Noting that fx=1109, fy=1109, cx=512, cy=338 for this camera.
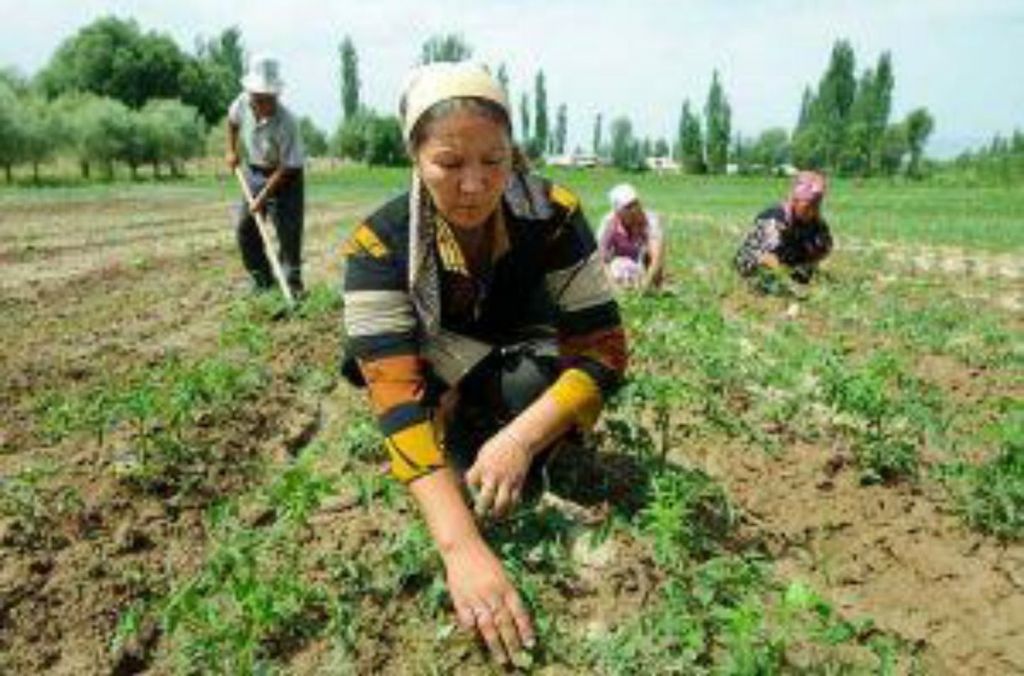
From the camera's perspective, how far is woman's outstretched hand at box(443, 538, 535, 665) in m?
2.41

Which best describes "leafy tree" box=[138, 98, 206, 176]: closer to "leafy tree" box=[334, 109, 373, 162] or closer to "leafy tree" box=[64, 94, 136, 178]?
"leafy tree" box=[64, 94, 136, 178]

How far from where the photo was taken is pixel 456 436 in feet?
11.2

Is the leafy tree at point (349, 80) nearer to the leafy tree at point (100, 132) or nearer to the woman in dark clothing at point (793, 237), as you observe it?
the leafy tree at point (100, 132)

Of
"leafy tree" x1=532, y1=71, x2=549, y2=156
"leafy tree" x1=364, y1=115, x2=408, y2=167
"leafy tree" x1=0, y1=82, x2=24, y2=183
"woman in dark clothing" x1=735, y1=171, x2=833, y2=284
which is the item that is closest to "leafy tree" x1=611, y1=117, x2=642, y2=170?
"leafy tree" x1=532, y1=71, x2=549, y2=156

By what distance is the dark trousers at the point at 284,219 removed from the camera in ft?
24.4

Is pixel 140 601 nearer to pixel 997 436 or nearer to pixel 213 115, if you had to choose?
pixel 997 436

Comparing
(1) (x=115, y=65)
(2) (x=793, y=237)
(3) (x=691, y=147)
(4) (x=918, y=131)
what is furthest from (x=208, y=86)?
(2) (x=793, y=237)

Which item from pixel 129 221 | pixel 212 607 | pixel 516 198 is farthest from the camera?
pixel 129 221

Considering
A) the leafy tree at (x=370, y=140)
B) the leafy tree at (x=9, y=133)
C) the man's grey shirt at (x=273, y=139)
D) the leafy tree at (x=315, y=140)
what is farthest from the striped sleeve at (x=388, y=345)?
the leafy tree at (x=315, y=140)

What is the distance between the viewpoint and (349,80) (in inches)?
3243

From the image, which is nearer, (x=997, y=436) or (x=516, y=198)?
(x=516, y=198)

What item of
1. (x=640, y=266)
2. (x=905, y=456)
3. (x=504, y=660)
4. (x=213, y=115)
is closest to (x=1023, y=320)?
(x=640, y=266)

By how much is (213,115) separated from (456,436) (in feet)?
236

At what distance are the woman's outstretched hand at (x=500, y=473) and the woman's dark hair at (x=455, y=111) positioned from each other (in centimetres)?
73
